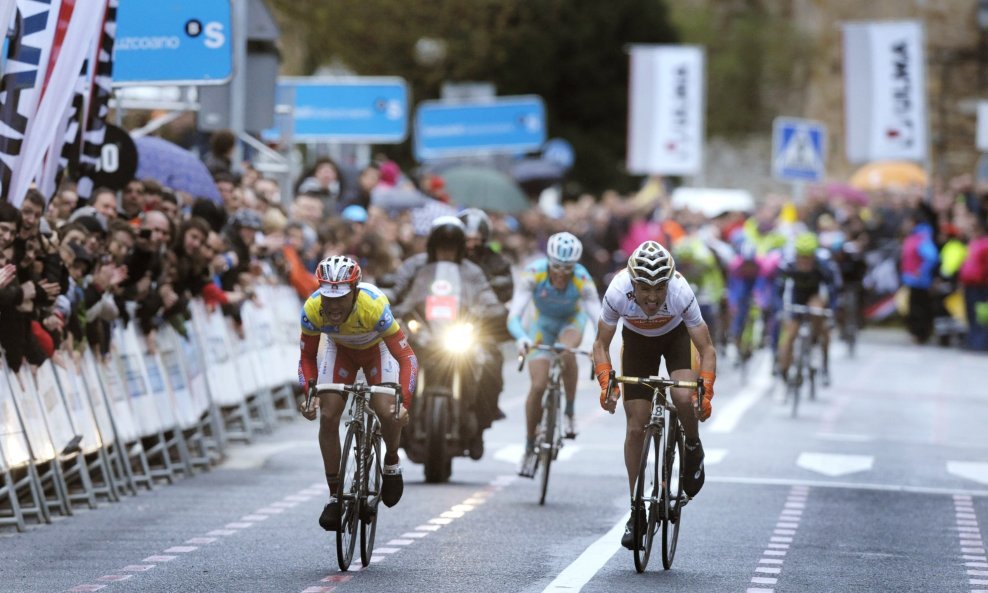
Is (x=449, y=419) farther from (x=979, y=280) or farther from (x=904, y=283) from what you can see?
(x=904, y=283)

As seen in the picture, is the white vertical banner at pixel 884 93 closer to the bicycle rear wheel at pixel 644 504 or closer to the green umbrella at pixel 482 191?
the green umbrella at pixel 482 191

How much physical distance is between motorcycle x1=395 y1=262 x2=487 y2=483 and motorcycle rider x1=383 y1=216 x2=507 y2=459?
0.04 metres

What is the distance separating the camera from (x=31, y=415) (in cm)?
1409

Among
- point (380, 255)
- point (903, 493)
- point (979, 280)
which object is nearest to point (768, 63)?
point (979, 280)

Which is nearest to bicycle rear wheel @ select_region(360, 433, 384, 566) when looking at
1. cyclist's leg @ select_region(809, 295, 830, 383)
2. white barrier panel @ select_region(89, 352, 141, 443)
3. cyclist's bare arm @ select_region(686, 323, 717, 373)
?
cyclist's bare arm @ select_region(686, 323, 717, 373)

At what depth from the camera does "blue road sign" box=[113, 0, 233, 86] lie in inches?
752

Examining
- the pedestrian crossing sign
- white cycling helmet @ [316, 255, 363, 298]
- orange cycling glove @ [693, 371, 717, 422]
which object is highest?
white cycling helmet @ [316, 255, 363, 298]

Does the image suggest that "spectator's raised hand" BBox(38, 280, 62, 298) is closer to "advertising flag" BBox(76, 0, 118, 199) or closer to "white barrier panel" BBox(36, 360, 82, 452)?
"white barrier panel" BBox(36, 360, 82, 452)

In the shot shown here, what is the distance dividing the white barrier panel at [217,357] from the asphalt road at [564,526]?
0.53 metres

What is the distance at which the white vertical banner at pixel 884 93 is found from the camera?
4300 cm

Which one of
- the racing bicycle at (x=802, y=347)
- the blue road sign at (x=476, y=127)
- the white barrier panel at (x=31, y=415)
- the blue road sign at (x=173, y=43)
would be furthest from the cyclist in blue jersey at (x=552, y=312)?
the blue road sign at (x=476, y=127)

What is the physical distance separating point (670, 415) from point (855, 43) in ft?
107

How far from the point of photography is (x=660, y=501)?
1200 centimetres

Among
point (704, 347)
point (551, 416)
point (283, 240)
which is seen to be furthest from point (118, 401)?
point (283, 240)
